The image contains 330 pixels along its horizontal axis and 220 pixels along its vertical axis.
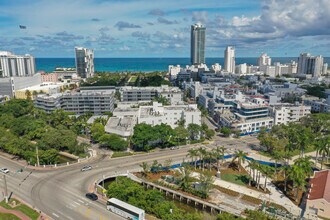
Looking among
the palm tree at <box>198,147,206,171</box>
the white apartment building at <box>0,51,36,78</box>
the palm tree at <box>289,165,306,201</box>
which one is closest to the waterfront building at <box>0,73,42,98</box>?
the white apartment building at <box>0,51,36,78</box>

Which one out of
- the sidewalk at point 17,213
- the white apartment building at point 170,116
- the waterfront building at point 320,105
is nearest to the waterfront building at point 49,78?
the white apartment building at point 170,116

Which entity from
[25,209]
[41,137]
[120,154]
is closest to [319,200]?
[120,154]

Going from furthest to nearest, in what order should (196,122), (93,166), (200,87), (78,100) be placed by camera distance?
(200,87), (78,100), (196,122), (93,166)

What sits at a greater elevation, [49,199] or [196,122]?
[196,122]

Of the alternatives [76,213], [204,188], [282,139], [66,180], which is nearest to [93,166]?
[66,180]

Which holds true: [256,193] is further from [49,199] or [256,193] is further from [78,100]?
[78,100]

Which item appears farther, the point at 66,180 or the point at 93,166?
the point at 93,166

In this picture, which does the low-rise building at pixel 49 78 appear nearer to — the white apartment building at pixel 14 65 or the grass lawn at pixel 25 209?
the white apartment building at pixel 14 65

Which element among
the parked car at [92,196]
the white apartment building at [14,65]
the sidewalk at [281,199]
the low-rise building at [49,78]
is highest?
the white apartment building at [14,65]
